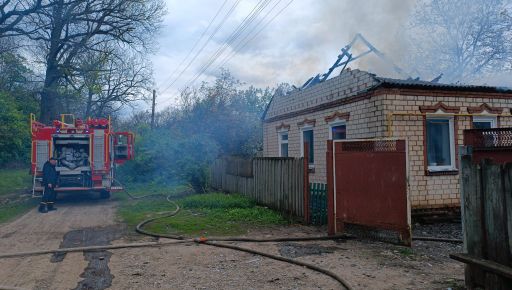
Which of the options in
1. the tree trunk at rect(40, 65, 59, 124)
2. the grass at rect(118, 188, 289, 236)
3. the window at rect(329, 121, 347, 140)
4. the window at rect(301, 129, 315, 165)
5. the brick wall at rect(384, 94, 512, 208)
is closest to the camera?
the grass at rect(118, 188, 289, 236)

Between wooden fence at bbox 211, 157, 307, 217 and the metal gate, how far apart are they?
152 centimetres

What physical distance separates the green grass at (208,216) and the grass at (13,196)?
3048mm

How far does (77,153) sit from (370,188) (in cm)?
1100

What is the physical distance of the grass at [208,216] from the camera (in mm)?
8695

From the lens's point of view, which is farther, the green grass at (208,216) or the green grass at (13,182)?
the green grass at (13,182)

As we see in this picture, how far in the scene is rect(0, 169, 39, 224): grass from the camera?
11.9m

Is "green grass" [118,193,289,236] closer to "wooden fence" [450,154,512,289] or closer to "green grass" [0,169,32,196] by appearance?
"wooden fence" [450,154,512,289]

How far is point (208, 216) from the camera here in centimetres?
1016

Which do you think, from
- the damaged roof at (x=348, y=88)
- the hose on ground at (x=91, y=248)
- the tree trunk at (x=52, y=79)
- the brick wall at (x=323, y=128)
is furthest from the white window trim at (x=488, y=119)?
the tree trunk at (x=52, y=79)

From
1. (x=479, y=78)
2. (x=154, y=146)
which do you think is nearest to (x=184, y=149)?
(x=154, y=146)

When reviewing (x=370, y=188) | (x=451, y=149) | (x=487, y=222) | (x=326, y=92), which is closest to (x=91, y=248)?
(x=370, y=188)

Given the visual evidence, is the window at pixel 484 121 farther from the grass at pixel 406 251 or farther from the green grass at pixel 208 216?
the green grass at pixel 208 216

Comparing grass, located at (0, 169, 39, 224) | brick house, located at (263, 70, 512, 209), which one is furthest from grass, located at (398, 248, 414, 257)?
grass, located at (0, 169, 39, 224)

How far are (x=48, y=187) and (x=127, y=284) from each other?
833 centimetres
